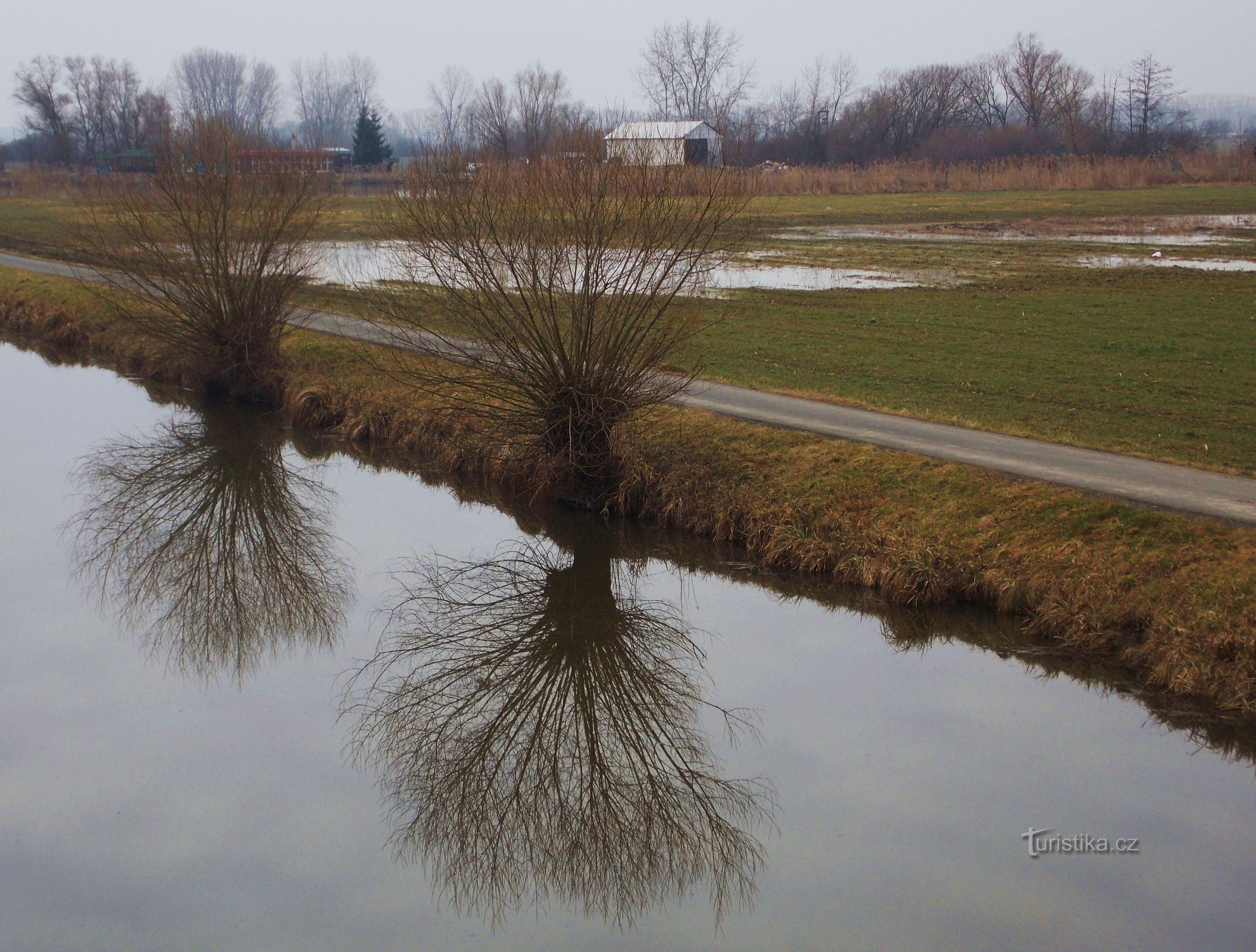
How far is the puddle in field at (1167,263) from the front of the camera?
27.0 metres

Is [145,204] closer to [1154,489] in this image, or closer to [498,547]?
[498,547]

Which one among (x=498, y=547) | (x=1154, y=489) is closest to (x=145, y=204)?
(x=498, y=547)

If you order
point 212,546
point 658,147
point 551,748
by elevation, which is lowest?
point 551,748

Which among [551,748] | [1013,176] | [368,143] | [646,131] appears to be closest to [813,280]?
[646,131]

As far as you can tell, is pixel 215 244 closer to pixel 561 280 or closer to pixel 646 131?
pixel 561 280

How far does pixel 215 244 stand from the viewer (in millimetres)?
18391

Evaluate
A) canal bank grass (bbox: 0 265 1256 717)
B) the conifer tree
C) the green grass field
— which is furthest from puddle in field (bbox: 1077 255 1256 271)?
the conifer tree

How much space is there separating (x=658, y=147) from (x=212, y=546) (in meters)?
7.10

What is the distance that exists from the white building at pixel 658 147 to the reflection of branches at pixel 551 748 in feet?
14.8

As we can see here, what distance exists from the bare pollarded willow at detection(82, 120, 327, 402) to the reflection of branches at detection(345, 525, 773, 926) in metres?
8.75

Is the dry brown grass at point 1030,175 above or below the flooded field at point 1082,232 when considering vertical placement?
above

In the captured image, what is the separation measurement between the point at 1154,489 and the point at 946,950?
6285mm

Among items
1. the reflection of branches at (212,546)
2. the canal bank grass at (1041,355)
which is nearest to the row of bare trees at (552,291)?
the canal bank grass at (1041,355)

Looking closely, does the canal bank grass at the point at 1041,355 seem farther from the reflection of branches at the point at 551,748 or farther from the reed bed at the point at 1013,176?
the reed bed at the point at 1013,176
